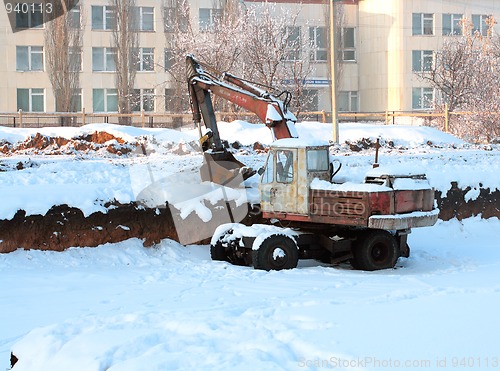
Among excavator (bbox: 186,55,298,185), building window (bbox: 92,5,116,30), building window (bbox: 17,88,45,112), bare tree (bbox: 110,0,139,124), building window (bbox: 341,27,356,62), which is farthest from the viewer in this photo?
building window (bbox: 341,27,356,62)

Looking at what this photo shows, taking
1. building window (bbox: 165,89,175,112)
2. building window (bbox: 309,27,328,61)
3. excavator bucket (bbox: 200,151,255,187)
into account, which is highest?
building window (bbox: 309,27,328,61)

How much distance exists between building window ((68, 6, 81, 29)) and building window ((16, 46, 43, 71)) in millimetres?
2742

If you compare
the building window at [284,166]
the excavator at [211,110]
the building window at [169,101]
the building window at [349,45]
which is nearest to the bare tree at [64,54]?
the building window at [169,101]

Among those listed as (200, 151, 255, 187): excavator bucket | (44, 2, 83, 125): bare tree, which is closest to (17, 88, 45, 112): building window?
(44, 2, 83, 125): bare tree

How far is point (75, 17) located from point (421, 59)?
2206 centimetres

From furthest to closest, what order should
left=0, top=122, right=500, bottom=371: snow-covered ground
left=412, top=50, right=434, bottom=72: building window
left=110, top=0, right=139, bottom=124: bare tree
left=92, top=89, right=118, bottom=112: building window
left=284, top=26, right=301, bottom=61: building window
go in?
left=412, top=50, right=434, bottom=72: building window, left=92, top=89, right=118, bottom=112: building window, left=110, top=0, right=139, bottom=124: bare tree, left=284, top=26, right=301, bottom=61: building window, left=0, top=122, right=500, bottom=371: snow-covered ground

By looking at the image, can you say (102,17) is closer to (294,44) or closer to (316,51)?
(294,44)

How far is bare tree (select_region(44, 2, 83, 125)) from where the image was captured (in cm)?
4869

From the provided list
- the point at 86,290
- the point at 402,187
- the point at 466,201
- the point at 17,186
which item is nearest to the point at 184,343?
the point at 86,290

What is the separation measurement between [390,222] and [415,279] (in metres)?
1.18

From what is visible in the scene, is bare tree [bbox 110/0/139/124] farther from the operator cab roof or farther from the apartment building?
the operator cab roof

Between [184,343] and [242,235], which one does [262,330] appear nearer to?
[184,343]

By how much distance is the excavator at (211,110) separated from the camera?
1827 cm

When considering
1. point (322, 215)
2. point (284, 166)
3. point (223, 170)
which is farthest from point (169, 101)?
point (322, 215)
